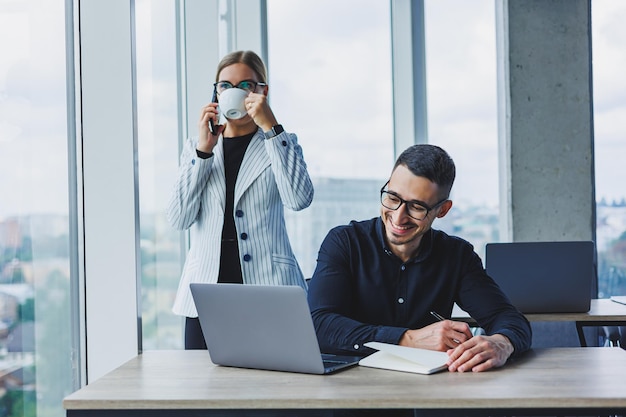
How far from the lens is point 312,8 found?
5281 mm

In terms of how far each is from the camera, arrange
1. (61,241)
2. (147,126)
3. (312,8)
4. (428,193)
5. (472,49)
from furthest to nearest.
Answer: (472,49), (312,8), (147,126), (61,241), (428,193)

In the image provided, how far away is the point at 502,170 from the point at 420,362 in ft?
12.8

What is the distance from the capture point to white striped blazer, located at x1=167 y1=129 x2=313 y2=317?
2.69 metres

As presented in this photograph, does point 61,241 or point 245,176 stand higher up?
point 245,176

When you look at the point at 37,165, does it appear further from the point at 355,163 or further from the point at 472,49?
the point at 472,49

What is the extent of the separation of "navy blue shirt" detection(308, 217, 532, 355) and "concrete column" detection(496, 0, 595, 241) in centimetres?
312

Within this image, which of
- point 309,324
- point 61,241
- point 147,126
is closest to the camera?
point 309,324

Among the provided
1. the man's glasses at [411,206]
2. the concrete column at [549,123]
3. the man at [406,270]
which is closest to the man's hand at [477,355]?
the man at [406,270]

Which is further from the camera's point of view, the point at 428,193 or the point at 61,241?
the point at 61,241

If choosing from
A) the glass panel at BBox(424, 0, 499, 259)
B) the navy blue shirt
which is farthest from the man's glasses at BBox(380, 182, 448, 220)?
the glass panel at BBox(424, 0, 499, 259)

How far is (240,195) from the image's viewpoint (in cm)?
271

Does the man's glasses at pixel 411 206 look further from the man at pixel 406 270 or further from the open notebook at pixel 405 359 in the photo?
the open notebook at pixel 405 359

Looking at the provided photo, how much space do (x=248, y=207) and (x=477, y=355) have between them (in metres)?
1.09

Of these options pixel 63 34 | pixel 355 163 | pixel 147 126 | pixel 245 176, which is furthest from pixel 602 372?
pixel 355 163
